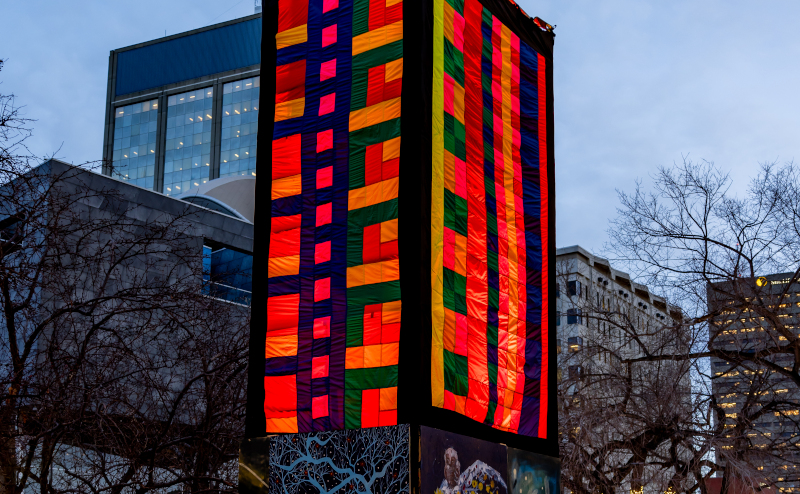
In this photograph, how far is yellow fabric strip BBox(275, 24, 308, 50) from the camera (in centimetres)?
1669

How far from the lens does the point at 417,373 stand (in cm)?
1369

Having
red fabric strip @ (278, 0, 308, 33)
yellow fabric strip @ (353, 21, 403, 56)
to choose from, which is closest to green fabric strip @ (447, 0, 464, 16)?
yellow fabric strip @ (353, 21, 403, 56)

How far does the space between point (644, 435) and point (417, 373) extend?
8.81 m

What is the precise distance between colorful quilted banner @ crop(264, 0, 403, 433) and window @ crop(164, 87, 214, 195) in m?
90.1

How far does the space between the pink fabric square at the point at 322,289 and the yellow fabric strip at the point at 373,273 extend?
1.43ft

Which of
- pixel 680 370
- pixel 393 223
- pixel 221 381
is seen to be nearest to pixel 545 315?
pixel 680 370

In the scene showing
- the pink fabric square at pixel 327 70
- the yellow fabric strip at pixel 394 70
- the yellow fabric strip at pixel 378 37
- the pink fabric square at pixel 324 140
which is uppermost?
the yellow fabric strip at pixel 378 37

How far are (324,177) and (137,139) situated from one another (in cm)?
10230

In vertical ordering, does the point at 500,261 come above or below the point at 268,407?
above

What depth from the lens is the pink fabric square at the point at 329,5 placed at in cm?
1639

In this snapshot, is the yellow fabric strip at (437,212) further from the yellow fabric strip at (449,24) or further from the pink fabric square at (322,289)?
the pink fabric square at (322,289)

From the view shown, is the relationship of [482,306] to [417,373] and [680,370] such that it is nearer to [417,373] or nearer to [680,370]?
[417,373]

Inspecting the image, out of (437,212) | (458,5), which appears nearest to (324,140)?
(437,212)

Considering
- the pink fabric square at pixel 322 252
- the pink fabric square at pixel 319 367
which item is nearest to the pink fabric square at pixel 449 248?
the pink fabric square at pixel 322 252
